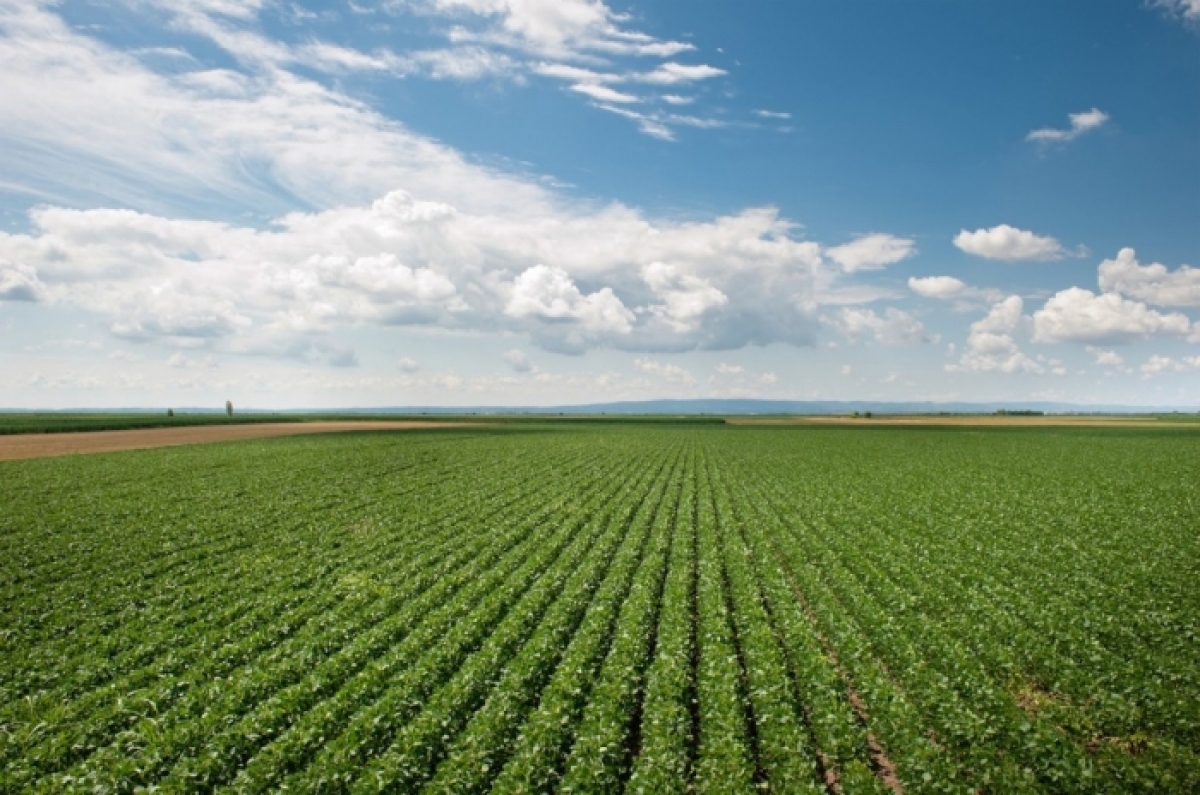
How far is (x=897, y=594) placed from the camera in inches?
741

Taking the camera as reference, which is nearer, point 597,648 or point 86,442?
point 597,648

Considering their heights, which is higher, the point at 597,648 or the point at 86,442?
the point at 86,442

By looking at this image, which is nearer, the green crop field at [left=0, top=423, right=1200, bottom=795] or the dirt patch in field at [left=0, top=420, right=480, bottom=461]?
the green crop field at [left=0, top=423, right=1200, bottom=795]

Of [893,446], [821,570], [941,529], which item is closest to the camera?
[821,570]

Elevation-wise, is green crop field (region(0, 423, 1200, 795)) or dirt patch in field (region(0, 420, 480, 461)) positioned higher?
dirt patch in field (region(0, 420, 480, 461))

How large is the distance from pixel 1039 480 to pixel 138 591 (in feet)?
173

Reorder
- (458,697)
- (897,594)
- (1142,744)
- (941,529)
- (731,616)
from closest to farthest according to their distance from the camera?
(1142,744) → (458,697) → (731,616) → (897,594) → (941,529)

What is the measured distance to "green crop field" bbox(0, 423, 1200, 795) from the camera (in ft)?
33.8

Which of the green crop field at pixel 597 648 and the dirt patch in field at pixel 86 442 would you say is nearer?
the green crop field at pixel 597 648

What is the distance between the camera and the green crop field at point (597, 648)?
10.3 metres

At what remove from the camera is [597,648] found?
14586 millimetres

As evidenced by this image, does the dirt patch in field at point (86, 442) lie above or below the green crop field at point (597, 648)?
above

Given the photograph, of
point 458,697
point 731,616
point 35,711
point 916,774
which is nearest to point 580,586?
point 731,616

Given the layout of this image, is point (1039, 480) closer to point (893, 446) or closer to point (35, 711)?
point (893, 446)
